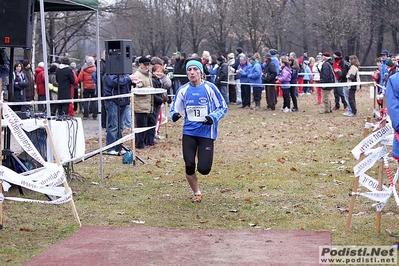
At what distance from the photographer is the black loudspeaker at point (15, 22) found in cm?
1020

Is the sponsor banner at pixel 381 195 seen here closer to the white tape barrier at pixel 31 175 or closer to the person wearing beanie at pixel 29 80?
the white tape barrier at pixel 31 175

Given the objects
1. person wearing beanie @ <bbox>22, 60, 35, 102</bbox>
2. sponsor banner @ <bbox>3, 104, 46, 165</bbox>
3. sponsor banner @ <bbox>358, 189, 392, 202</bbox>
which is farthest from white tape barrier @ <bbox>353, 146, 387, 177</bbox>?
person wearing beanie @ <bbox>22, 60, 35, 102</bbox>

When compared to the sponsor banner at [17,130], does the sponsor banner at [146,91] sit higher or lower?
higher

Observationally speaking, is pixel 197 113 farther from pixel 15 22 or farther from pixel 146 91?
pixel 146 91

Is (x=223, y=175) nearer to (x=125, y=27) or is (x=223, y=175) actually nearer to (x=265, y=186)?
(x=265, y=186)

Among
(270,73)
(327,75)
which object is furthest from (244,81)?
(327,75)

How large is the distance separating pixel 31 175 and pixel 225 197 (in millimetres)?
3109

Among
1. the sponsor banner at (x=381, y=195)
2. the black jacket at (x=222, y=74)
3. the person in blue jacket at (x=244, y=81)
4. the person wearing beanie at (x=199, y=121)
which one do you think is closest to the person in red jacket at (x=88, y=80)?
the black jacket at (x=222, y=74)

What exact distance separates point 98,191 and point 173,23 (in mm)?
37239

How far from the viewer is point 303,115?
76.8ft

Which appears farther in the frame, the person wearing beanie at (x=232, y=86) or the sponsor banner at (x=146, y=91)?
the person wearing beanie at (x=232, y=86)

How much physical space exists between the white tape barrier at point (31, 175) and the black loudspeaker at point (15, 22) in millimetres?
2605

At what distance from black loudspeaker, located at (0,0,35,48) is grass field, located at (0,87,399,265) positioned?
2.19 meters

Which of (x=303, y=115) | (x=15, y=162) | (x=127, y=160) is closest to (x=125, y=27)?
(x=303, y=115)
